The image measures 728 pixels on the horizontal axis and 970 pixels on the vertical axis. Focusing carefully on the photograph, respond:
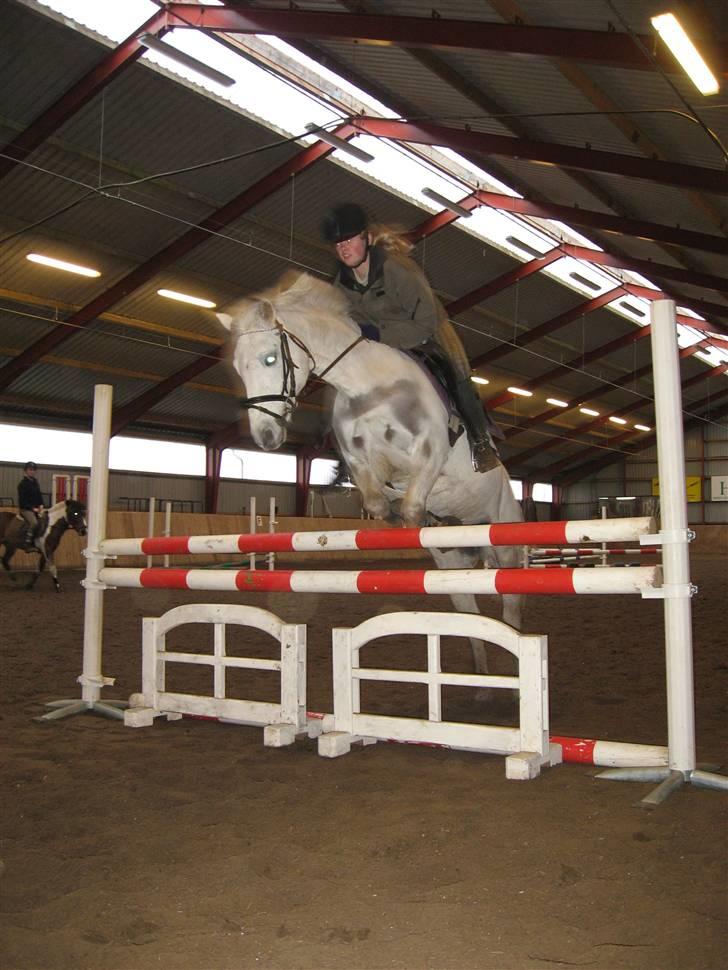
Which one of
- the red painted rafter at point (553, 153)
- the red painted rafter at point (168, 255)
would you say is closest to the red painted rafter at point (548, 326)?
the red painted rafter at point (168, 255)

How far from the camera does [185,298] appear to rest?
1650 centimetres

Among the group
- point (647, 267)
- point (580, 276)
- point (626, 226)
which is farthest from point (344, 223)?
point (580, 276)

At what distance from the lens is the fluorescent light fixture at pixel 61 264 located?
14.3 metres

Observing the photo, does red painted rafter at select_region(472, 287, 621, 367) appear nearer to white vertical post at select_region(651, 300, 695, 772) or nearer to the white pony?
the white pony

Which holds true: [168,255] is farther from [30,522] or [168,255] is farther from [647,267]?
[647,267]

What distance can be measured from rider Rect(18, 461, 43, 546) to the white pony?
930 centimetres

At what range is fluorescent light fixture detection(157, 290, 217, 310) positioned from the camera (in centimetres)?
1631

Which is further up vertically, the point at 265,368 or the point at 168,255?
the point at 168,255

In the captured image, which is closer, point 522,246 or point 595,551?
point 595,551

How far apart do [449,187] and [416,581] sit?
13636 millimetres

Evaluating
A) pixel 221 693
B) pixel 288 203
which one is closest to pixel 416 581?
pixel 221 693

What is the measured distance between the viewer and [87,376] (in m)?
19.1

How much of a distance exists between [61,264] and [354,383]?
1284 cm

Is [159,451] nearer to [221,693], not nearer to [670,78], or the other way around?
[670,78]
